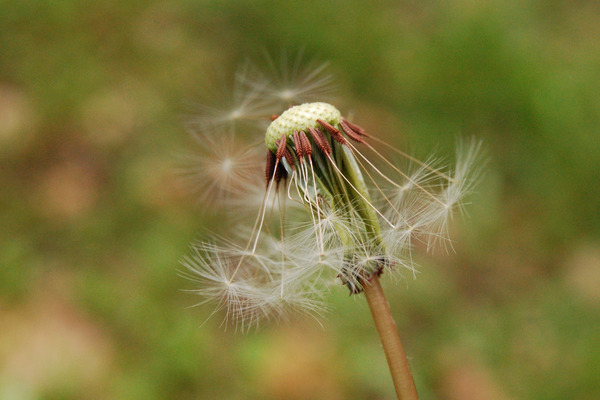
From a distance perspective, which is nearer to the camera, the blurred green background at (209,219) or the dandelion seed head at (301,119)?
the dandelion seed head at (301,119)

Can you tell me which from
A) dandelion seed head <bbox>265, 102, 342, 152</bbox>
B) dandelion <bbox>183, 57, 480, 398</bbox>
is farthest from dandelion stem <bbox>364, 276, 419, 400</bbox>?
dandelion seed head <bbox>265, 102, 342, 152</bbox>

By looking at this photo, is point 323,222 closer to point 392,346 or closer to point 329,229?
point 329,229

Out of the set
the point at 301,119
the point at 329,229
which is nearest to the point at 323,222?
the point at 329,229

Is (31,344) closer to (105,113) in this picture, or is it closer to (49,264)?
(49,264)

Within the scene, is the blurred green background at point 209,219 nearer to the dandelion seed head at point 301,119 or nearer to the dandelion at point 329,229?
the dandelion at point 329,229

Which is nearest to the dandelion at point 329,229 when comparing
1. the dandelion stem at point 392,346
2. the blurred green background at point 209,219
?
the dandelion stem at point 392,346

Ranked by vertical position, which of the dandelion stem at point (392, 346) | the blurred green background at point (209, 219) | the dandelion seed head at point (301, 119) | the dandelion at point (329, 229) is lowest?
the dandelion stem at point (392, 346)
